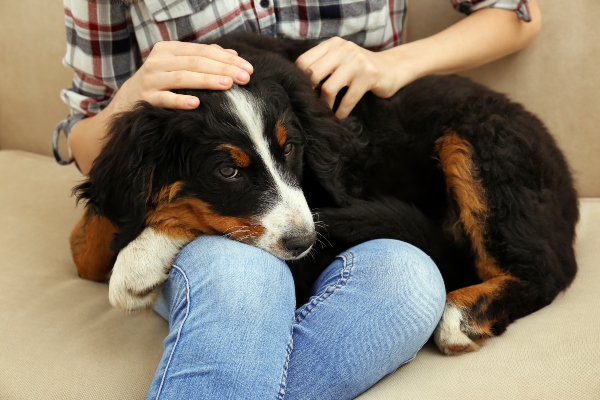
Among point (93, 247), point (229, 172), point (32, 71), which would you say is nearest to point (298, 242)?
point (229, 172)

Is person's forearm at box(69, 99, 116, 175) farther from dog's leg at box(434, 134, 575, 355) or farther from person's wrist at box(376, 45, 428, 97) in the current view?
dog's leg at box(434, 134, 575, 355)

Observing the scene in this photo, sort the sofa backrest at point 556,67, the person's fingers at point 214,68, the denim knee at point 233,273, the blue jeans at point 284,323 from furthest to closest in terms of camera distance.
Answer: the sofa backrest at point 556,67 < the person's fingers at point 214,68 < the denim knee at point 233,273 < the blue jeans at point 284,323

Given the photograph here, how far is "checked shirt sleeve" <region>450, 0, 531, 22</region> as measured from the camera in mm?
2232

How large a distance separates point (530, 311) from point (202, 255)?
0.94 meters

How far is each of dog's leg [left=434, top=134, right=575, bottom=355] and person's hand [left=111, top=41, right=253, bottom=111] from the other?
721 millimetres

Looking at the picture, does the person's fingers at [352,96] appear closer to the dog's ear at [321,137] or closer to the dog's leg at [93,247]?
the dog's ear at [321,137]

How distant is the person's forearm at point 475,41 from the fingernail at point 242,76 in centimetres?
78

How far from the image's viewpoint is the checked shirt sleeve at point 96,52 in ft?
6.89

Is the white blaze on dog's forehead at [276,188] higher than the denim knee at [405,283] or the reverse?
higher

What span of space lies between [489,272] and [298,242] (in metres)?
0.60

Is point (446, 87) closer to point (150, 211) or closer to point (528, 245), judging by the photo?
point (528, 245)

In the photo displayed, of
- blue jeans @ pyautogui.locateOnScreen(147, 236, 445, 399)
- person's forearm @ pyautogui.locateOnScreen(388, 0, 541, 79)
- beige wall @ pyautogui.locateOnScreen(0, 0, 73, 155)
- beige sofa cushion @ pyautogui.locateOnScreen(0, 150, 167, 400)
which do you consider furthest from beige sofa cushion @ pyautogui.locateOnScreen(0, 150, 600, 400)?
beige wall @ pyautogui.locateOnScreen(0, 0, 73, 155)

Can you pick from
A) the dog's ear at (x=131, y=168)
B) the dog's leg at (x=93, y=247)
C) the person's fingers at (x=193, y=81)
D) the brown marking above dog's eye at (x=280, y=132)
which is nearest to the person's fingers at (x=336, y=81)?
the brown marking above dog's eye at (x=280, y=132)

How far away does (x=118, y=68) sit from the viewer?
2230 millimetres
